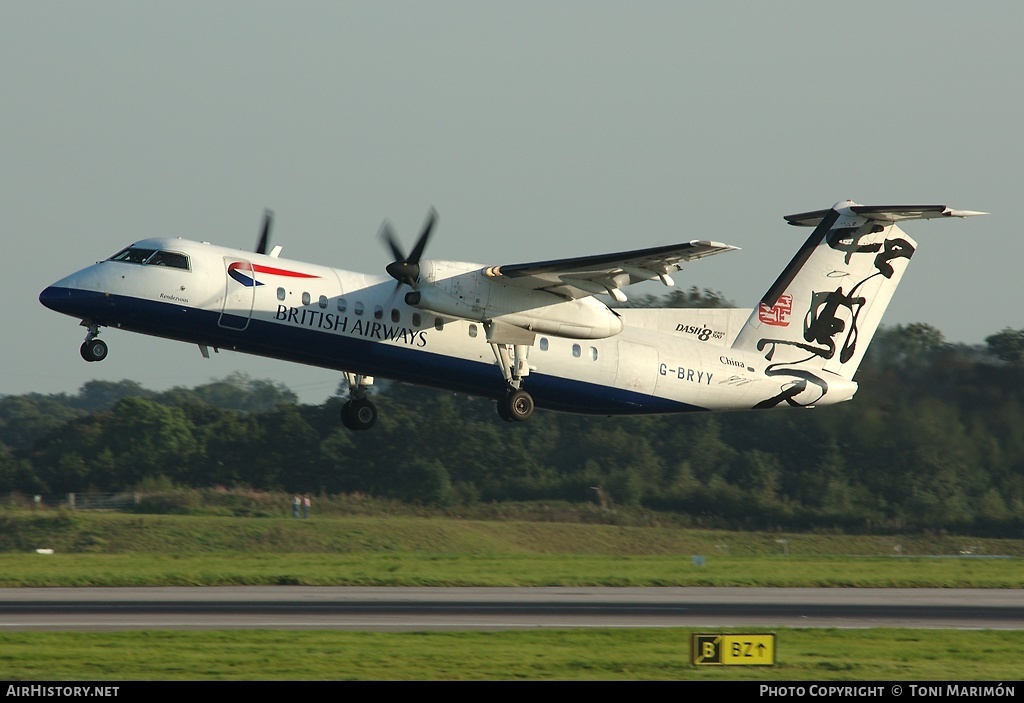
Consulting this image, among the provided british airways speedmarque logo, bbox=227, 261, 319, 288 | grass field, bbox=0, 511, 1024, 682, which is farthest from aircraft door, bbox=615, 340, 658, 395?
british airways speedmarque logo, bbox=227, 261, 319, 288

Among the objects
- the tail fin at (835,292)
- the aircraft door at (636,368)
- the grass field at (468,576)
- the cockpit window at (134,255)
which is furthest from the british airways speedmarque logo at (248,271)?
the tail fin at (835,292)

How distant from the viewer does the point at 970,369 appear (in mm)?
36188

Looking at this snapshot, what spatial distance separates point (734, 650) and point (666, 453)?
27734 mm

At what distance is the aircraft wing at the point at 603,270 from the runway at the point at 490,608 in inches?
248

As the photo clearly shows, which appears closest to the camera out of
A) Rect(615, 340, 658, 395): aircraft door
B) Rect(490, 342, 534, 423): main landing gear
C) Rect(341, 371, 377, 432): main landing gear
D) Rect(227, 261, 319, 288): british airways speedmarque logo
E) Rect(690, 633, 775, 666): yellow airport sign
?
Rect(690, 633, 775, 666): yellow airport sign

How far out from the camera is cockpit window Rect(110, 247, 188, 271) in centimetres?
2158

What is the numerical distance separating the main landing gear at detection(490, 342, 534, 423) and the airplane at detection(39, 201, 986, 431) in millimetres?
28

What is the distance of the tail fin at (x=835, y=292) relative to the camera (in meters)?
27.4

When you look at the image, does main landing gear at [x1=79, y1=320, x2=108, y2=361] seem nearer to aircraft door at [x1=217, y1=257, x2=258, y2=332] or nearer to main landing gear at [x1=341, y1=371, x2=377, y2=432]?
aircraft door at [x1=217, y1=257, x2=258, y2=332]

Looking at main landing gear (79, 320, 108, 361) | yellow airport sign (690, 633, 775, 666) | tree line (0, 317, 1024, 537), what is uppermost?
main landing gear (79, 320, 108, 361)

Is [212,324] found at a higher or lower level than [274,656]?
higher
